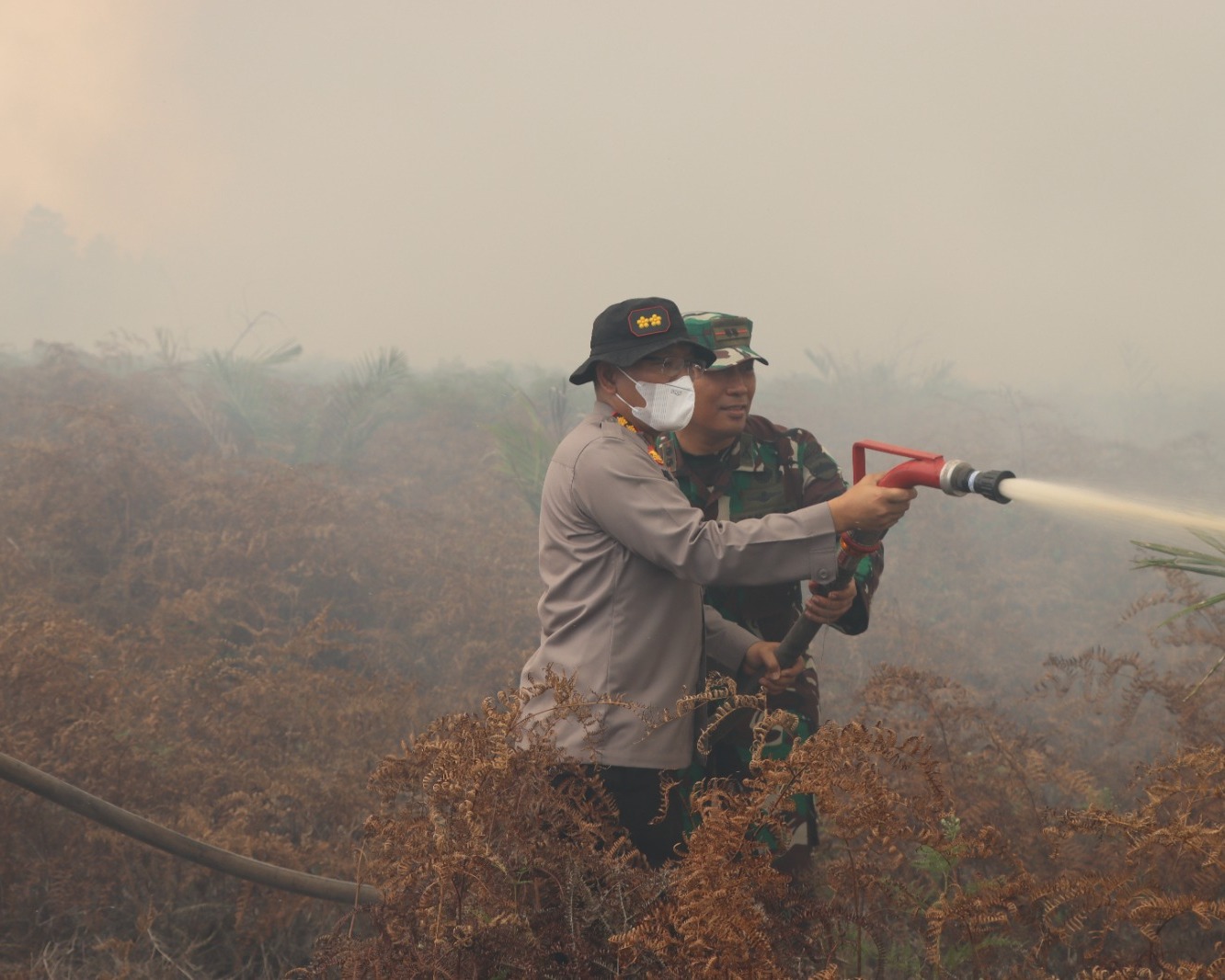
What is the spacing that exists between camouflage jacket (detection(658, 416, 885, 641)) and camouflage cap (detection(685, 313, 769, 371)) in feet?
0.95

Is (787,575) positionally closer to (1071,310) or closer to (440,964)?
(440,964)

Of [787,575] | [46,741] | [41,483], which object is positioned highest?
[787,575]

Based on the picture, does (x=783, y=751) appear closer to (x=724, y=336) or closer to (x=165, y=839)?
(x=724, y=336)

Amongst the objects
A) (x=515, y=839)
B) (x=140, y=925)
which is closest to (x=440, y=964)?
(x=515, y=839)

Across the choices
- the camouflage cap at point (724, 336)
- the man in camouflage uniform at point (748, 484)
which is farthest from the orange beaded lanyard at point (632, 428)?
the camouflage cap at point (724, 336)

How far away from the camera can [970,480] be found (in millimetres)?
2035

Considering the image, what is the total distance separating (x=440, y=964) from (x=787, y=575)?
110 cm

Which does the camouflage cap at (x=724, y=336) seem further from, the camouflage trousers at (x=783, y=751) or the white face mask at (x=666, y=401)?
the camouflage trousers at (x=783, y=751)

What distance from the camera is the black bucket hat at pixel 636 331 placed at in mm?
2402

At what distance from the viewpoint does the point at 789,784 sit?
1769 mm

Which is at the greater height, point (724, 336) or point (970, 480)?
point (724, 336)

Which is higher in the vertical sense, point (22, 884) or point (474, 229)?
point (474, 229)

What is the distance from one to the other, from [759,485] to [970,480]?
→ 117cm

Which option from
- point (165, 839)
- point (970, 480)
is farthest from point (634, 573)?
point (165, 839)
